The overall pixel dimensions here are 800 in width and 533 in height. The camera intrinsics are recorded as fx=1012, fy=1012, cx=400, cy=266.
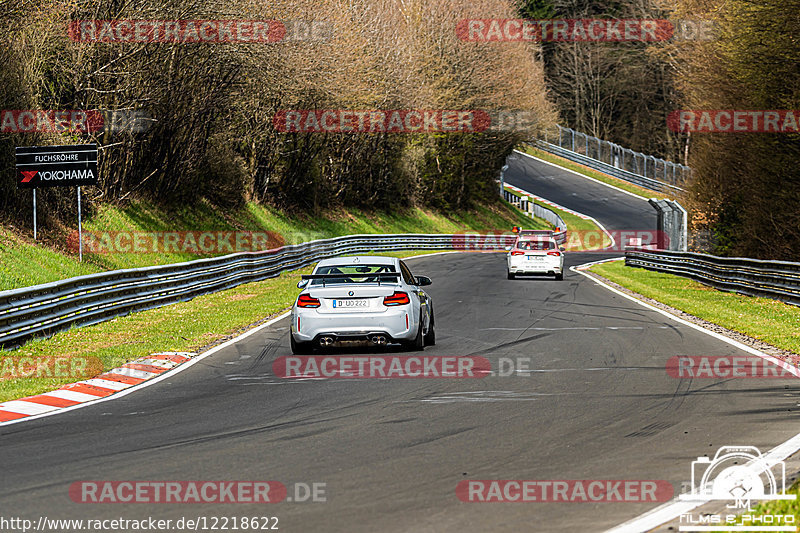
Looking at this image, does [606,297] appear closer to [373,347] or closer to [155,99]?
[373,347]

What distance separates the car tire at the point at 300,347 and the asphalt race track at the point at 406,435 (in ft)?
1.57

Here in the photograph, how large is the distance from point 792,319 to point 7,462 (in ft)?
53.8

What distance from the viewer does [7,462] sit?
26.3ft

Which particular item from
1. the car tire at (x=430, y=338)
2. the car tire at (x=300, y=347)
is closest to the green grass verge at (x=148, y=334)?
the car tire at (x=300, y=347)

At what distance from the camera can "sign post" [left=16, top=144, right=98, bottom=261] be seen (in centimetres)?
2409

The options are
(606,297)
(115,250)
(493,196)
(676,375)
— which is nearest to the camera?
(676,375)

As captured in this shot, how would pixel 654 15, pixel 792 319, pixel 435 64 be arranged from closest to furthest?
1. pixel 792 319
2. pixel 435 64
3. pixel 654 15

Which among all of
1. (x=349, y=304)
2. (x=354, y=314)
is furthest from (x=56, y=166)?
(x=354, y=314)

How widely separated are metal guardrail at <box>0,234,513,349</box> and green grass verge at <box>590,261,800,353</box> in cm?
1183

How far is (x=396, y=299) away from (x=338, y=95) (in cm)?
3475

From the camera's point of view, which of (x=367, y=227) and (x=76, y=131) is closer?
(x=76, y=131)

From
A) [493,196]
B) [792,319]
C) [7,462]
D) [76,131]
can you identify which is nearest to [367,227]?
[493,196]

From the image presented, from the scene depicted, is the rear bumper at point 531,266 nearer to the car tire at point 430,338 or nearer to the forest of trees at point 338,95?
the forest of trees at point 338,95

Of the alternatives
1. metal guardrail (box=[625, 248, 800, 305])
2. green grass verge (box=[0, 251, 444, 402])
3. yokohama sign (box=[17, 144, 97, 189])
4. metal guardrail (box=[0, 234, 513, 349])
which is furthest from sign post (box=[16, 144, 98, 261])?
metal guardrail (box=[625, 248, 800, 305])
